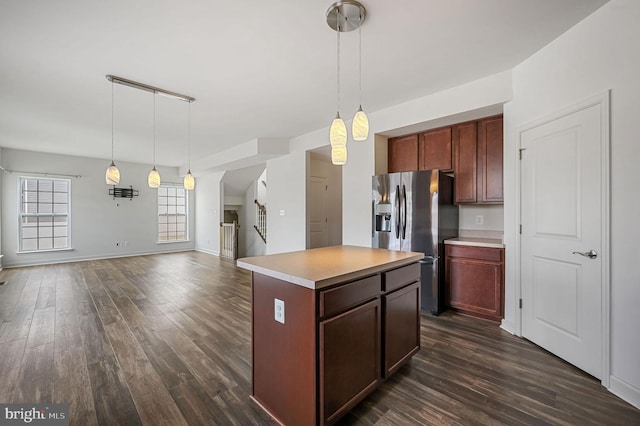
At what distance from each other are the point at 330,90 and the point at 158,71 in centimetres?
187

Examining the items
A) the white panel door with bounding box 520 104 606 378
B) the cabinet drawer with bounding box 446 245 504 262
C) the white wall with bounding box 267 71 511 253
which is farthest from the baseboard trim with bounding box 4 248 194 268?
the white panel door with bounding box 520 104 606 378

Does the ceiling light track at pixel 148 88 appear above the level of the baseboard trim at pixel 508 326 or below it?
above

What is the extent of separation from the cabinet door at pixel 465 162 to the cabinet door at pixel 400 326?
180 cm

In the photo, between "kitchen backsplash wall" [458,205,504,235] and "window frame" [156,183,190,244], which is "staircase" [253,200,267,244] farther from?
"kitchen backsplash wall" [458,205,504,235]

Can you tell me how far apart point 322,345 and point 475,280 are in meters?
2.54

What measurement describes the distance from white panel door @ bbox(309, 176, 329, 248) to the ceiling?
73.7 inches

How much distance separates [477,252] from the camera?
3.21m

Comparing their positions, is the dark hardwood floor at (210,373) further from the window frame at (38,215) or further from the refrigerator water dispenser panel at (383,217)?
the window frame at (38,215)

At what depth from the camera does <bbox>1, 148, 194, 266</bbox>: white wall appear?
624cm

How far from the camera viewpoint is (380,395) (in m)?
1.93

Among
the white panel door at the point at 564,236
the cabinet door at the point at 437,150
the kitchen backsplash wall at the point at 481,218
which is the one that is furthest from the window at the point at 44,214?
the white panel door at the point at 564,236

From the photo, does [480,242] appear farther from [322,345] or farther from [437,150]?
[322,345]

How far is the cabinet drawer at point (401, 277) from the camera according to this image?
1.96 meters

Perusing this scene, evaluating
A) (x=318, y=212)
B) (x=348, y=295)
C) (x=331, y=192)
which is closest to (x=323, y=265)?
(x=348, y=295)
